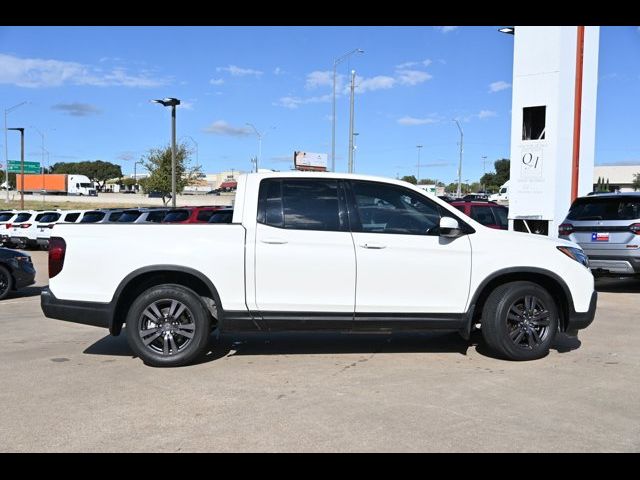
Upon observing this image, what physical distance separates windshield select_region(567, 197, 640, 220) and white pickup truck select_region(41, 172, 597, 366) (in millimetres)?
5597

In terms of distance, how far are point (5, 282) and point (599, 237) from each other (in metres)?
10.8

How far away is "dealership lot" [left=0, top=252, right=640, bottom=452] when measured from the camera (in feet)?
13.4

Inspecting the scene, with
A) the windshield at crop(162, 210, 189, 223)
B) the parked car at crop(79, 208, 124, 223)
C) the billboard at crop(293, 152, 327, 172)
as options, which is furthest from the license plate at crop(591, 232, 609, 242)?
the billboard at crop(293, 152, 327, 172)

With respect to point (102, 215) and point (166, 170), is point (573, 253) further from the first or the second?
point (166, 170)

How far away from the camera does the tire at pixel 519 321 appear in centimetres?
599

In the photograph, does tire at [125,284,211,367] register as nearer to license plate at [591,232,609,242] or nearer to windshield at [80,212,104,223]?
license plate at [591,232,609,242]

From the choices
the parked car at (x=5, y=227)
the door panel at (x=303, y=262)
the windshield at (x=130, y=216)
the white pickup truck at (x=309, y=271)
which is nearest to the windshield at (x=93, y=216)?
the windshield at (x=130, y=216)

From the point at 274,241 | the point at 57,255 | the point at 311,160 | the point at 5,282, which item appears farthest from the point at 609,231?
the point at 311,160

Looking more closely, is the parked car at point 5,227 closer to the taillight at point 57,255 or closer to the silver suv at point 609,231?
the taillight at point 57,255

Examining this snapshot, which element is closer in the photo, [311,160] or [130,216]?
[130,216]

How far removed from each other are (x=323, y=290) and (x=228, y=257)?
97 centimetres

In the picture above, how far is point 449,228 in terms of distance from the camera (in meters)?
5.80

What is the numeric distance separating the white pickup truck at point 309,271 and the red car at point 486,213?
8.72 metres
